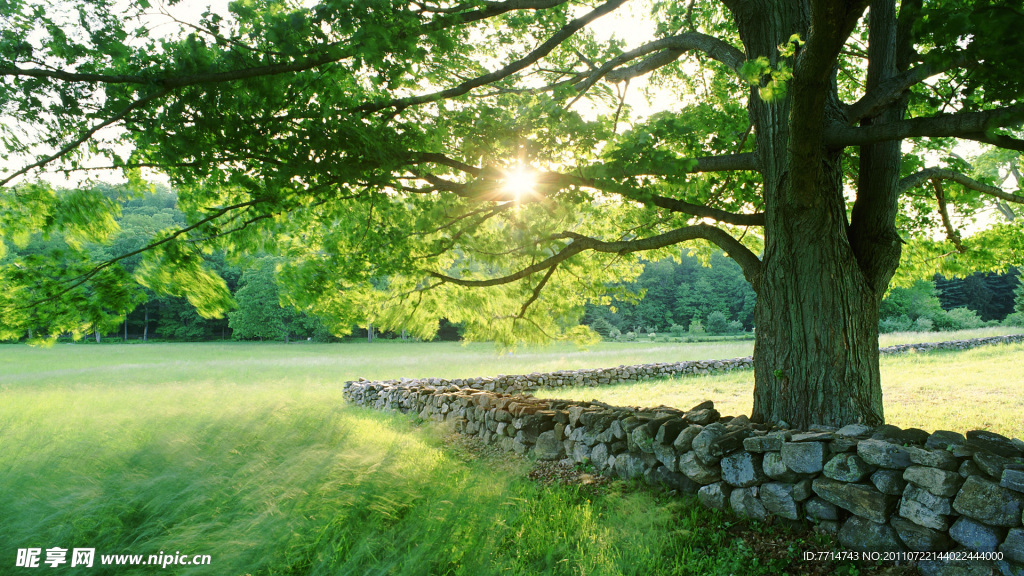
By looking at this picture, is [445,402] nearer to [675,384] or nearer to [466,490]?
[466,490]

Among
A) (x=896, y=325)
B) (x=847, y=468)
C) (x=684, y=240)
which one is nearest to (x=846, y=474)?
(x=847, y=468)

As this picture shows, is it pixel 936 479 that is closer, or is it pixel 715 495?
pixel 936 479

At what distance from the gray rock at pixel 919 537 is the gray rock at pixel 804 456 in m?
0.60

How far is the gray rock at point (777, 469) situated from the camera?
4199 mm

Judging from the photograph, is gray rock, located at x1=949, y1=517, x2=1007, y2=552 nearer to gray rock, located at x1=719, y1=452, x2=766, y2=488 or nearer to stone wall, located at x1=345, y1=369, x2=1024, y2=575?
stone wall, located at x1=345, y1=369, x2=1024, y2=575

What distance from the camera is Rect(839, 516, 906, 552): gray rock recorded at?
11.7ft

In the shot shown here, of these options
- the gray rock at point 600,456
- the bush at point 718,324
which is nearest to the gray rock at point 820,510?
the gray rock at point 600,456

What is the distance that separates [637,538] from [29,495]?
5457mm

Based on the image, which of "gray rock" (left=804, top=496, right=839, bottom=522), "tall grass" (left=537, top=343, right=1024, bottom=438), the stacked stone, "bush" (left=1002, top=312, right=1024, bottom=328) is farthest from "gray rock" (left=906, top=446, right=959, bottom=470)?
"bush" (left=1002, top=312, right=1024, bottom=328)

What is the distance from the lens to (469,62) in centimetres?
750

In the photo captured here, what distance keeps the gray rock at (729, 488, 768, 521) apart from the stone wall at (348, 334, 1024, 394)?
391 inches

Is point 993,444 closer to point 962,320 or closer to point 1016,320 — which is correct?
point 962,320

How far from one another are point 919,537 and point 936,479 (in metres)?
0.45

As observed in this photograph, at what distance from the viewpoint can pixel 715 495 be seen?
4668mm
